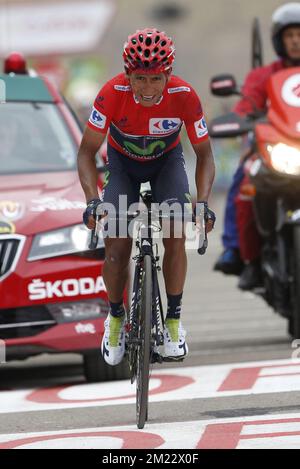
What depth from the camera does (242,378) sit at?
9.87 m

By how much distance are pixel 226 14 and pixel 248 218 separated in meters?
95.8

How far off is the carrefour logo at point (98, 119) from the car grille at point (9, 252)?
1630 mm

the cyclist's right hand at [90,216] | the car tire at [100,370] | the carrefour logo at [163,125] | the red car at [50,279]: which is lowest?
the car tire at [100,370]

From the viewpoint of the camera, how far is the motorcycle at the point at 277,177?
1109 centimetres

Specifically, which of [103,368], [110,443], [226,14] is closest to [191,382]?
[103,368]

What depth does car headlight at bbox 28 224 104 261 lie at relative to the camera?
9.88 metres

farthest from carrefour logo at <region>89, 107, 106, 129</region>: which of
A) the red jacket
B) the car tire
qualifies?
the red jacket

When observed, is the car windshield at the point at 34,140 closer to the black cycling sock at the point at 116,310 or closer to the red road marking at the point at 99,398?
the red road marking at the point at 99,398

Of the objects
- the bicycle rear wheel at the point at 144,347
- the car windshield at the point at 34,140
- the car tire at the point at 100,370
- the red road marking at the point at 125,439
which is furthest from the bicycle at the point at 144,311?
the car windshield at the point at 34,140

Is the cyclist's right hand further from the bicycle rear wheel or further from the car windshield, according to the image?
the car windshield

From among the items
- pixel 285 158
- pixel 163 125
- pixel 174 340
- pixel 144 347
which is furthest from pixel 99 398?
pixel 285 158

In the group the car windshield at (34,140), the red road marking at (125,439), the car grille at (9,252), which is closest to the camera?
the red road marking at (125,439)

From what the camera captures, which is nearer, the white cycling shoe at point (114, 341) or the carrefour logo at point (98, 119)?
the carrefour logo at point (98, 119)
